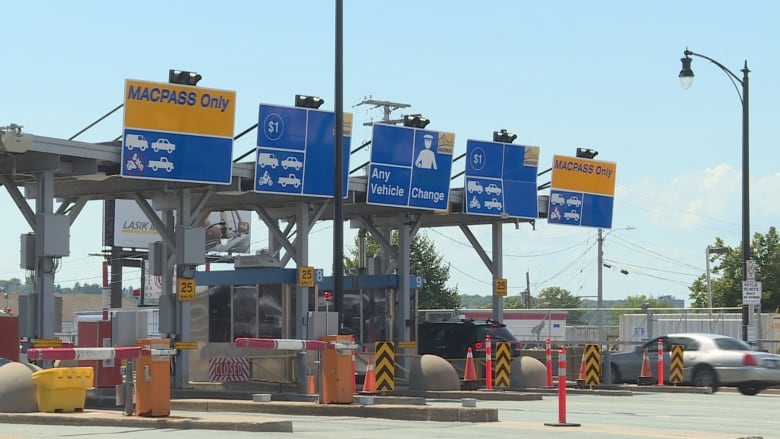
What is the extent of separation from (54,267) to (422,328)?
13658 mm

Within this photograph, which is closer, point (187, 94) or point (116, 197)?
point (187, 94)

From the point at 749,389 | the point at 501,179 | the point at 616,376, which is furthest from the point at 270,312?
the point at 749,389

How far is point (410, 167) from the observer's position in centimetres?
3378

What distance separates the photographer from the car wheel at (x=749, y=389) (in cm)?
3186

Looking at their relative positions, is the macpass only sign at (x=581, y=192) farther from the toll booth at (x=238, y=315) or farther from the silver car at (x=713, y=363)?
the toll booth at (x=238, y=315)

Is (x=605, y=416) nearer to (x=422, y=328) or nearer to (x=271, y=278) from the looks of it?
(x=271, y=278)

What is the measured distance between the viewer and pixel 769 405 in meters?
26.0

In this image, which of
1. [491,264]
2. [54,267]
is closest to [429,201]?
[491,264]

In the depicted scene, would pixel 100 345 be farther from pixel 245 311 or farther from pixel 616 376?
pixel 616 376

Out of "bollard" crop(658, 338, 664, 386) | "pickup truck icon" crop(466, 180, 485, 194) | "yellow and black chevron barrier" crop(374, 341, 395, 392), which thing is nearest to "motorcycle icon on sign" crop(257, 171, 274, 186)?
"yellow and black chevron barrier" crop(374, 341, 395, 392)

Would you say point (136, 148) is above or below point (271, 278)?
above

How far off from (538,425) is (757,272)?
6797cm

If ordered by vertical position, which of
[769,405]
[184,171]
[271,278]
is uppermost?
[184,171]

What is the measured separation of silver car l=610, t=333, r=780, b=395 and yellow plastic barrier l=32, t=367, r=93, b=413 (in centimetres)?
1757
